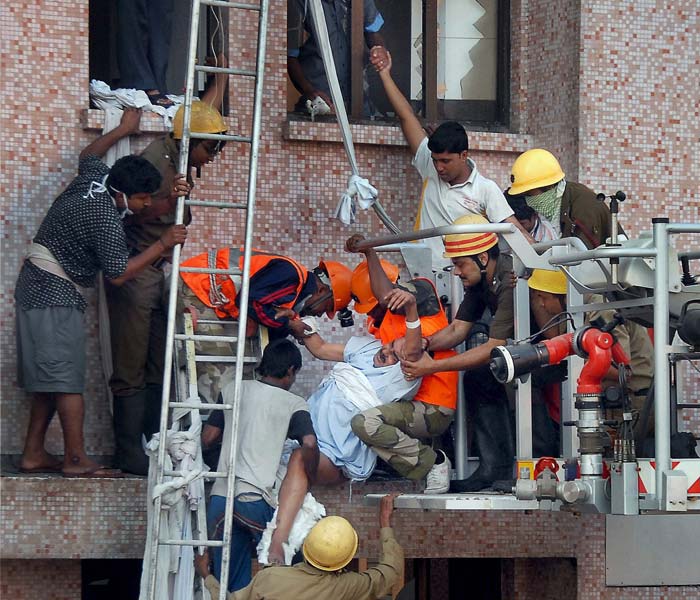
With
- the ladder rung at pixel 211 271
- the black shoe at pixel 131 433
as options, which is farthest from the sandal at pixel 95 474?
the ladder rung at pixel 211 271

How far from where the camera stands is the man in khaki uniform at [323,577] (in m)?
7.31

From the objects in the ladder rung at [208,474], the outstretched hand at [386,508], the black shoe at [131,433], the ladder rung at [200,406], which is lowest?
the outstretched hand at [386,508]

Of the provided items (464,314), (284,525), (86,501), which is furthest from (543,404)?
(86,501)

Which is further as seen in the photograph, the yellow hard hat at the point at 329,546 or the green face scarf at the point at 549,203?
the green face scarf at the point at 549,203

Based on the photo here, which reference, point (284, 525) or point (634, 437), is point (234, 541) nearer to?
point (284, 525)

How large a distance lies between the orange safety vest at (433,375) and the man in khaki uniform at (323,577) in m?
1.09

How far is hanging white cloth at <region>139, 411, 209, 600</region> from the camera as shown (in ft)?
26.2

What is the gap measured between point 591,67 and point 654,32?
0.52 meters

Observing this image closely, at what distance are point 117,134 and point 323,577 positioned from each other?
10.5ft

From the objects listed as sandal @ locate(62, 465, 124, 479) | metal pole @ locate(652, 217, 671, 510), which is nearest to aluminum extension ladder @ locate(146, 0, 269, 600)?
sandal @ locate(62, 465, 124, 479)

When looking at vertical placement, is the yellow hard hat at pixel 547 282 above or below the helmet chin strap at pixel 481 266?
below

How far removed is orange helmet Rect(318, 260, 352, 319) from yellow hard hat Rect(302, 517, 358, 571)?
178 centimetres

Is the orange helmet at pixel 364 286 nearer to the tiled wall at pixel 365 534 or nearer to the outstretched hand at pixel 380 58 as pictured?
the tiled wall at pixel 365 534

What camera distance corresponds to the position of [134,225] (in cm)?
896
